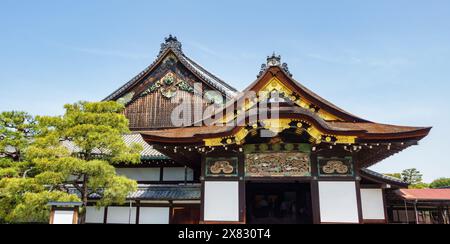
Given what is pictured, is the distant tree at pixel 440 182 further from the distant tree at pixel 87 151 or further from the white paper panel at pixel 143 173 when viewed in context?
the distant tree at pixel 87 151

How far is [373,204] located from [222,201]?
592 centimetres

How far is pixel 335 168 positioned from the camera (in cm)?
1127

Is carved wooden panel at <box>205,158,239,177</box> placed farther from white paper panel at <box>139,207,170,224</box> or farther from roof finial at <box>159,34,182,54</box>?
roof finial at <box>159,34,182,54</box>

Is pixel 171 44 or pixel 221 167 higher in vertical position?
pixel 171 44

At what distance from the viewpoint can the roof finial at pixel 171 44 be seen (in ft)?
78.8

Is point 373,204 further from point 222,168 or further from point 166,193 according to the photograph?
point 166,193

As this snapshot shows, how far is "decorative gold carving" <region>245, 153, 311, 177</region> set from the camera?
11430 millimetres

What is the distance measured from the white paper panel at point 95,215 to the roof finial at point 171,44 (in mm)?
12404

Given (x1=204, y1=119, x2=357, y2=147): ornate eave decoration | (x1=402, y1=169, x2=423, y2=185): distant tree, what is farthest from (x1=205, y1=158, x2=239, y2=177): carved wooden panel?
(x1=402, y1=169, x2=423, y2=185): distant tree

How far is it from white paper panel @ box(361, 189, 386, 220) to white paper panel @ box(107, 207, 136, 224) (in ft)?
33.8

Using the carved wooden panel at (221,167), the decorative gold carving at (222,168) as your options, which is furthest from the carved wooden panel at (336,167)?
the decorative gold carving at (222,168)

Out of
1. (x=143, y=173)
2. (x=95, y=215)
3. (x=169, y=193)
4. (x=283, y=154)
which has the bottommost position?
(x=95, y=215)

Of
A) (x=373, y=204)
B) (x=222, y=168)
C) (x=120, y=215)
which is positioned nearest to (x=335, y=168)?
(x=373, y=204)
